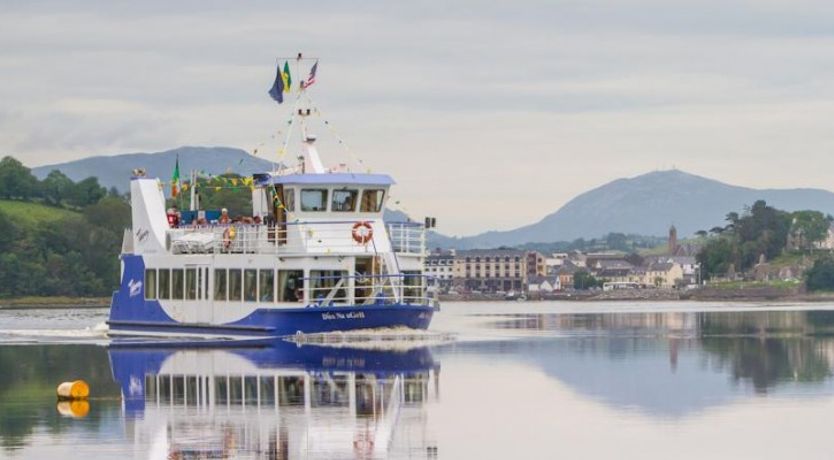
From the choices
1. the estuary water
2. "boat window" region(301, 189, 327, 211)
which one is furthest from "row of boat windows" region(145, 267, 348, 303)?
"boat window" region(301, 189, 327, 211)

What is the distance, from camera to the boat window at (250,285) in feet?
182

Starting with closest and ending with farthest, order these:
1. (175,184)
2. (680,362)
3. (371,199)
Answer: (680,362) < (371,199) < (175,184)

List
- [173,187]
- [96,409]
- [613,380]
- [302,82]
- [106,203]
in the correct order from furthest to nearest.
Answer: [106,203], [173,187], [302,82], [613,380], [96,409]

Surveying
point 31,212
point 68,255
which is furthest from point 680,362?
point 31,212

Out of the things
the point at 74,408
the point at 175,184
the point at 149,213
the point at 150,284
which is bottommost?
the point at 74,408

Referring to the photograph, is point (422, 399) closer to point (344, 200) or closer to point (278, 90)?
point (344, 200)

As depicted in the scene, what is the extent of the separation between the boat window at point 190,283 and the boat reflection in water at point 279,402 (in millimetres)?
6343

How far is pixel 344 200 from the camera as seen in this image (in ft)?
184

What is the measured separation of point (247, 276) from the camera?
5575 cm

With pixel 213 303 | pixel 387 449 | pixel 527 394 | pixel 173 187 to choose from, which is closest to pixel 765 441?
pixel 387 449

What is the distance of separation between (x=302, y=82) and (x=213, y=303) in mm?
7759

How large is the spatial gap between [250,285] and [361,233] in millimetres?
3807

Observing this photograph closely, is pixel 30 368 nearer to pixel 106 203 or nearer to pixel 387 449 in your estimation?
pixel 387 449

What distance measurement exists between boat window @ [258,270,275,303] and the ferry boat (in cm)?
4
